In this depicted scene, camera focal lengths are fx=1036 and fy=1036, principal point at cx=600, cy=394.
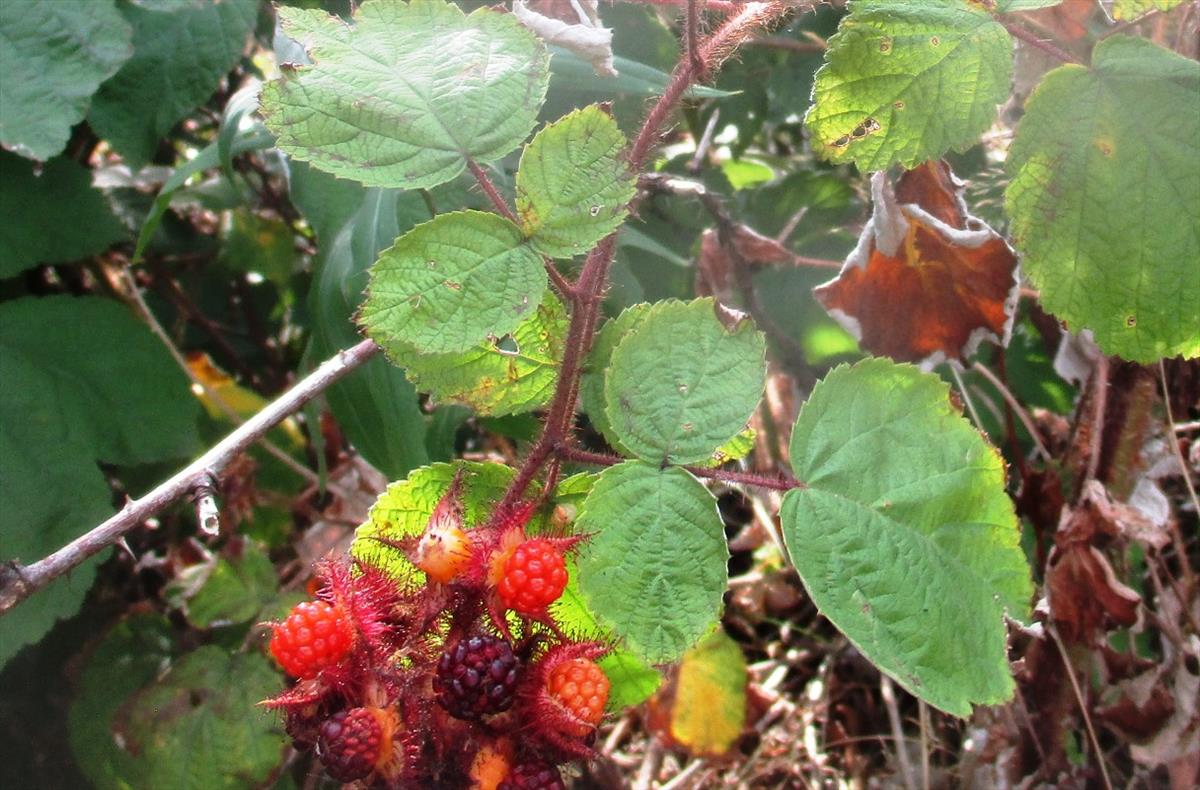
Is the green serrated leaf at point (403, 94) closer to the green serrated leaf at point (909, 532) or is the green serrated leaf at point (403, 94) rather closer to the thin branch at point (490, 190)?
the thin branch at point (490, 190)

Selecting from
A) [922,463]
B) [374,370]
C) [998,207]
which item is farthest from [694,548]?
[998,207]

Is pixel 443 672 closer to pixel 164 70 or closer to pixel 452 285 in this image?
pixel 452 285

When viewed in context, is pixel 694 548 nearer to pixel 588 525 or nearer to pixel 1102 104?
pixel 588 525

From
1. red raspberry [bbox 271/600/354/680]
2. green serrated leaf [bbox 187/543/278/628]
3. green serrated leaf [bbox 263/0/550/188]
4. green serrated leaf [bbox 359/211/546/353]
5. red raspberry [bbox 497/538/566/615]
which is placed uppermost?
green serrated leaf [bbox 263/0/550/188]

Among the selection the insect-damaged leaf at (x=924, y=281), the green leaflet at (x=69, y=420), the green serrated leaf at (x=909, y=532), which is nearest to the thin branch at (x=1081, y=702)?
the insect-damaged leaf at (x=924, y=281)

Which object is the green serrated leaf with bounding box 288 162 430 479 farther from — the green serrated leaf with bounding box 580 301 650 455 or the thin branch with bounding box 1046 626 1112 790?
the thin branch with bounding box 1046 626 1112 790

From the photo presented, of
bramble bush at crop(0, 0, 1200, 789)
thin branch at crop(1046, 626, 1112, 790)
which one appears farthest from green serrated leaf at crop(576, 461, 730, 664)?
thin branch at crop(1046, 626, 1112, 790)
